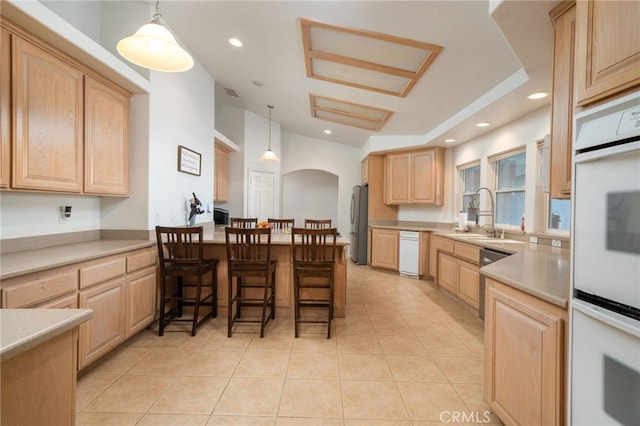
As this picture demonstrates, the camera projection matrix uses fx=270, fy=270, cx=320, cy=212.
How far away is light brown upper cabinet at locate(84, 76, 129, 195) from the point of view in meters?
2.23

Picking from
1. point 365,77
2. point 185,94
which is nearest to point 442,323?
point 365,77

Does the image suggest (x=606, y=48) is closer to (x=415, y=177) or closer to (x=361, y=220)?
(x=415, y=177)

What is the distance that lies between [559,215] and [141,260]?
4.12 m

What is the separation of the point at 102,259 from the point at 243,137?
3935 millimetres

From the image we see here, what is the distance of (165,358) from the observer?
85.7 inches

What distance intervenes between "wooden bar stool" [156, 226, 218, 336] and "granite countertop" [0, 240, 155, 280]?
0.77ft

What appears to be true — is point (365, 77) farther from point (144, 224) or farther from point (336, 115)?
point (144, 224)

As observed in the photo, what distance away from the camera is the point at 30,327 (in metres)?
0.71

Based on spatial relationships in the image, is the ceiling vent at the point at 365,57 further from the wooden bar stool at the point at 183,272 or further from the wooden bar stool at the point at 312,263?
the wooden bar stool at the point at 183,272

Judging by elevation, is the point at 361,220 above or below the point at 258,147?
below

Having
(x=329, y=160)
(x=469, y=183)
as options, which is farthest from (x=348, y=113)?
(x=469, y=183)

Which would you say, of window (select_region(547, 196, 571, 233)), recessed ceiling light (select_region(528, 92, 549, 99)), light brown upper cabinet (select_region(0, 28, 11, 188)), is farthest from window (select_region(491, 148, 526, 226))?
light brown upper cabinet (select_region(0, 28, 11, 188))

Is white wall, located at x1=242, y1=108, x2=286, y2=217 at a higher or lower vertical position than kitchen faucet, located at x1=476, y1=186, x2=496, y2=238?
higher

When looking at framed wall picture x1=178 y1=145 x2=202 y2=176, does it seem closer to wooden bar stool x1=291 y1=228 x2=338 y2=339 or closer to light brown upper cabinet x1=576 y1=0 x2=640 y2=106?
wooden bar stool x1=291 y1=228 x2=338 y2=339
